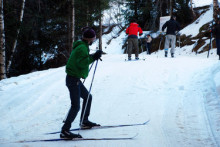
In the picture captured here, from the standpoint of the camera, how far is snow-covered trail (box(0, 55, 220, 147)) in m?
3.70

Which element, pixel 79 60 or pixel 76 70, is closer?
pixel 79 60

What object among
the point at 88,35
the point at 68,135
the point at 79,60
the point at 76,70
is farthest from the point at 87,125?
the point at 88,35

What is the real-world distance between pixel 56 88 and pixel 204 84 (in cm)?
467

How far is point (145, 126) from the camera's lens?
408 centimetres

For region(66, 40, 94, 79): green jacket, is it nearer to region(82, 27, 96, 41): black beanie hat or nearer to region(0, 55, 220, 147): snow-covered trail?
region(82, 27, 96, 41): black beanie hat

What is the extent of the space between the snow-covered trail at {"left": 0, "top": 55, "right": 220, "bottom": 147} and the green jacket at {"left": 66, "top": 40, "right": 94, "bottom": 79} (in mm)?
1191

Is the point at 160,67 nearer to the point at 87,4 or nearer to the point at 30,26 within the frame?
the point at 87,4

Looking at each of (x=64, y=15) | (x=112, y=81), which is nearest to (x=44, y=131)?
(x=112, y=81)

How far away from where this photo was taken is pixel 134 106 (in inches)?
204

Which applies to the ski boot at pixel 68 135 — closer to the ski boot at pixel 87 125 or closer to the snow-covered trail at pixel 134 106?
the snow-covered trail at pixel 134 106

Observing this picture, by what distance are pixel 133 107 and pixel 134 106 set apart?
0.20 feet

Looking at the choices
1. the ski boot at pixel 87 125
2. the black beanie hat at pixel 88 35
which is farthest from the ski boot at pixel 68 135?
the black beanie hat at pixel 88 35

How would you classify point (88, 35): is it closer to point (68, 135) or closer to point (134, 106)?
point (68, 135)

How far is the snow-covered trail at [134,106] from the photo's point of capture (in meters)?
3.70
